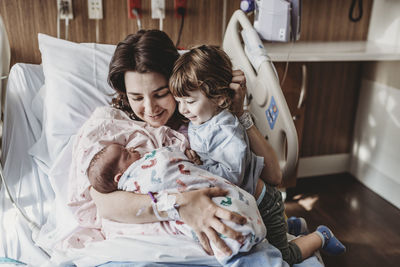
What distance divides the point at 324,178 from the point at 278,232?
1.82 meters

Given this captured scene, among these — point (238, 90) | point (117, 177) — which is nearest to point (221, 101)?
point (238, 90)

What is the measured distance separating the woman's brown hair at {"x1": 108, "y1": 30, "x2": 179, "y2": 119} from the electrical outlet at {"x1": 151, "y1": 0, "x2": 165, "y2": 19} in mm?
867

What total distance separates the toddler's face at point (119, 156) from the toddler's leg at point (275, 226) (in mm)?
506

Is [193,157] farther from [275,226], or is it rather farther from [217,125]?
[275,226]

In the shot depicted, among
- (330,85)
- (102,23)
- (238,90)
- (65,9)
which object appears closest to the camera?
(238,90)

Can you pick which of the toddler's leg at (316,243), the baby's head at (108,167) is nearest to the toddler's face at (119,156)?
the baby's head at (108,167)

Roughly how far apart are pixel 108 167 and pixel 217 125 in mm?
381

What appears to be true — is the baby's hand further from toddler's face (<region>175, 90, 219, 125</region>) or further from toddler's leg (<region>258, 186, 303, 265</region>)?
toddler's leg (<region>258, 186, 303, 265</region>)

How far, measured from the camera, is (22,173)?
1613 mm

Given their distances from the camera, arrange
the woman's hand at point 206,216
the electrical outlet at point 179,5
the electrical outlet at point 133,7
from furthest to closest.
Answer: the electrical outlet at point 179,5
the electrical outlet at point 133,7
the woman's hand at point 206,216

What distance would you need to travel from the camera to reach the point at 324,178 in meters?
3.04

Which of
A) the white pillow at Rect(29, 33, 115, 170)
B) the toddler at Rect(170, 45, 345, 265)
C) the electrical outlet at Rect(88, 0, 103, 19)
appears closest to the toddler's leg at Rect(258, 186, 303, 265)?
the toddler at Rect(170, 45, 345, 265)

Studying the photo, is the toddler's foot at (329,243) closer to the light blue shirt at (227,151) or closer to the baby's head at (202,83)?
the light blue shirt at (227,151)

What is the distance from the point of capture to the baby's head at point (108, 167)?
45.9 inches
